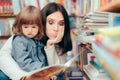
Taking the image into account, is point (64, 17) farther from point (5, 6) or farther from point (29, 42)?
point (5, 6)

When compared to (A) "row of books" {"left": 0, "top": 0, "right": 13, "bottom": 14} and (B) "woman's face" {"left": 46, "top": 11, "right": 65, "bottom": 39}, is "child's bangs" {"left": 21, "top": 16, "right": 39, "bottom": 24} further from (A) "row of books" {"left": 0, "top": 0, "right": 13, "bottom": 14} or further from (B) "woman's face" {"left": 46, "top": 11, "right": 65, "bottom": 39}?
(A) "row of books" {"left": 0, "top": 0, "right": 13, "bottom": 14}

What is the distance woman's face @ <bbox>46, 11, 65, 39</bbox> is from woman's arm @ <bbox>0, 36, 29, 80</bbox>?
224mm

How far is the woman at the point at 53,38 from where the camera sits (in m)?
1.15

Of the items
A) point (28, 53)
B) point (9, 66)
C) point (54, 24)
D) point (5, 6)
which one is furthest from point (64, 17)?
point (5, 6)

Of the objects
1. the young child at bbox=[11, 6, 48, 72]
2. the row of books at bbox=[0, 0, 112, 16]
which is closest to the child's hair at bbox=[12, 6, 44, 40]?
the young child at bbox=[11, 6, 48, 72]

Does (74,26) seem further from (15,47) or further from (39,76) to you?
(39,76)

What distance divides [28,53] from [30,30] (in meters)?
0.13

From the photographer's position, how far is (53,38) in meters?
1.21

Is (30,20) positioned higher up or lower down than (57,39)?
higher up

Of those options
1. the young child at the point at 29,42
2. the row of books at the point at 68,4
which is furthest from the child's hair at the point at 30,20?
the row of books at the point at 68,4

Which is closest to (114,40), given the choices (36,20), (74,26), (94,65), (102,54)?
(102,54)

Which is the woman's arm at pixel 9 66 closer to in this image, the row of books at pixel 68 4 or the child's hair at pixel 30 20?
the child's hair at pixel 30 20

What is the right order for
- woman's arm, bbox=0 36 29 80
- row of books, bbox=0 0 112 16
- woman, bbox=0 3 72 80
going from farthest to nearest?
row of books, bbox=0 0 112 16, woman, bbox=0 3 72 80, woman's arm, bbox=0 36 29 80

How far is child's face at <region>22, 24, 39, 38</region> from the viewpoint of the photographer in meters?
1.15
